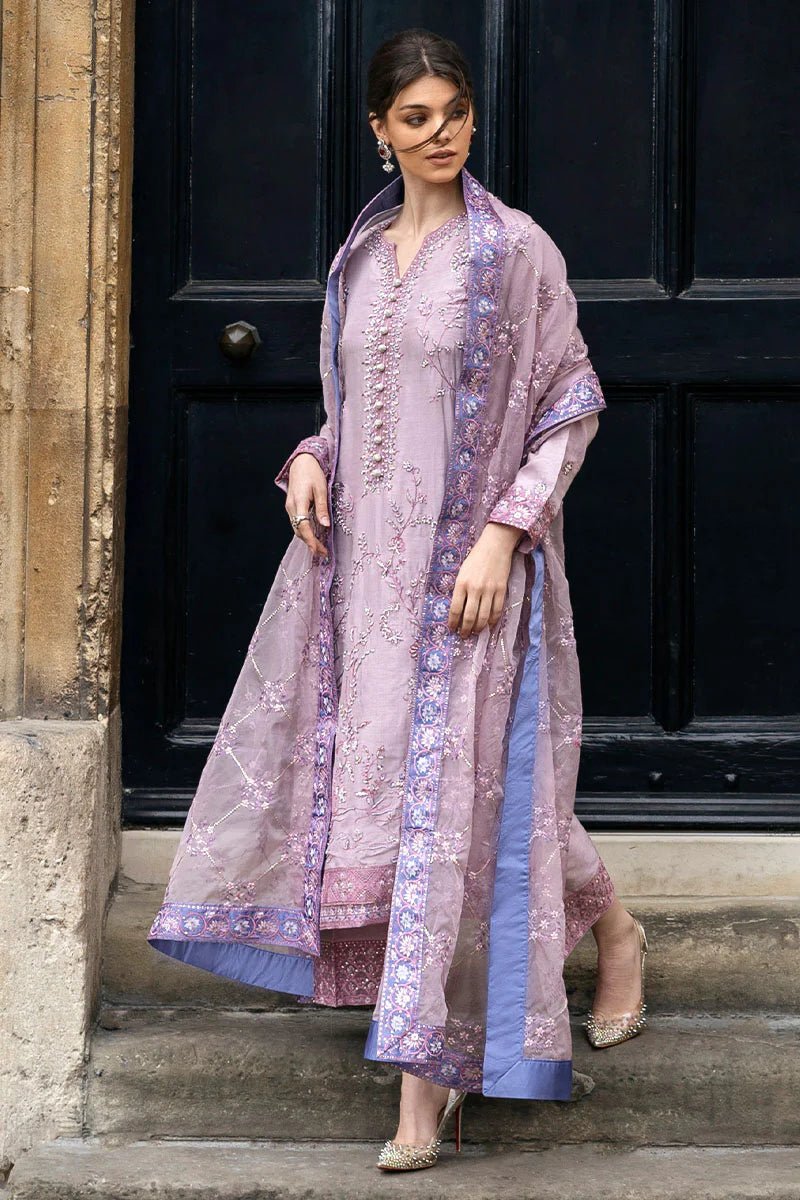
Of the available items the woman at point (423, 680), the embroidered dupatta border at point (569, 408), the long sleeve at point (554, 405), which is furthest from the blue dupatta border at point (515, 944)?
the embroidered dupatta border at point (569, 408)

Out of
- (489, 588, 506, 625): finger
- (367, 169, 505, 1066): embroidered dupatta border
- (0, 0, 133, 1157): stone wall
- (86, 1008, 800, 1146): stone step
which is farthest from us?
(0, 0, 133, 1157): stone wall

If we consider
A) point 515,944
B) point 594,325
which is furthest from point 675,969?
point 594,325

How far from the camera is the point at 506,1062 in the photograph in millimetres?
2879

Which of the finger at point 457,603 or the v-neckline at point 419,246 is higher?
the v-neckline at point 419,246

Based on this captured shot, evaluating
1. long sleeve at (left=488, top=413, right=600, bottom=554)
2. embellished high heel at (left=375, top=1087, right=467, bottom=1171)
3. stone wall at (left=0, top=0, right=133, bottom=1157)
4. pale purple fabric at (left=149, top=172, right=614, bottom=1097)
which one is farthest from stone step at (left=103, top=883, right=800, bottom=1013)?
long sleeve at (left=488, top=413, right=600, bottom=554)

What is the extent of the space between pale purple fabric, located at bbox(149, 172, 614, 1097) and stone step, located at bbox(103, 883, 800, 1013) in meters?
0.36

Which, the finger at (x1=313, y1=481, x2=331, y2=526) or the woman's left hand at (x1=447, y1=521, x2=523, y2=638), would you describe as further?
the finger at (x1=313, y1=481, x2=331, y2=526)

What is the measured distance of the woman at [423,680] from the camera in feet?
9.53

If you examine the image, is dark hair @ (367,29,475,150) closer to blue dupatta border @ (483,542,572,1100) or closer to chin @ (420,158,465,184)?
chin @ (420,158,465,184)

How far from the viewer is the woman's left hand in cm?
292

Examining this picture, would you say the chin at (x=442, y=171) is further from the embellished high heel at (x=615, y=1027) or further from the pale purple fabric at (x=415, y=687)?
the embellished high heel at (x=615, y=1027)

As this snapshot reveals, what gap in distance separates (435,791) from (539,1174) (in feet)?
2.31

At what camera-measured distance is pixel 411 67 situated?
9.63ft

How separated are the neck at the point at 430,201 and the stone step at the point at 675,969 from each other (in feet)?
4.76
